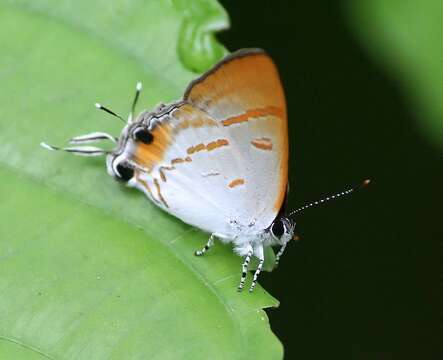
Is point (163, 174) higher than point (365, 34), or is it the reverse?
point (365, 34)

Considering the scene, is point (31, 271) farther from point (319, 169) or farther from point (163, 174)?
point (319, 169)

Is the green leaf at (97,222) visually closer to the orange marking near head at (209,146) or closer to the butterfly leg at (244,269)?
the butterfly leg at (244,269)

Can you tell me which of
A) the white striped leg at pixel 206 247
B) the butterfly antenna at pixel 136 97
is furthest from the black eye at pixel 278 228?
the butterfly antenna at pixel 136 97

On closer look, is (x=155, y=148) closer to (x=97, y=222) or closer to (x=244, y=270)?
(x=97, y=222)

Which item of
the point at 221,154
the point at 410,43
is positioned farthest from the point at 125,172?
the point at 410,43

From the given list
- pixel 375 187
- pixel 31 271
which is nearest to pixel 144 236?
pixel 31 271

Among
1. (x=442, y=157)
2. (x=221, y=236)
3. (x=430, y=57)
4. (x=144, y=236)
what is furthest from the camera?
(x=442, y=157)

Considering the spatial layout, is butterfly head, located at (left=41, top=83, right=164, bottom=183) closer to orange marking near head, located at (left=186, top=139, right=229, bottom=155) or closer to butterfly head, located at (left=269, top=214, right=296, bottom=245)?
orange marking near head, located at (left=186, top=139, right=229, bottom=155)
